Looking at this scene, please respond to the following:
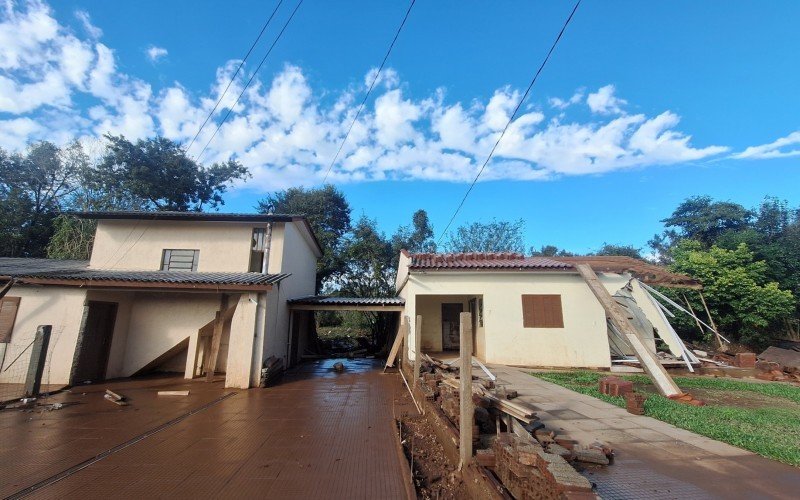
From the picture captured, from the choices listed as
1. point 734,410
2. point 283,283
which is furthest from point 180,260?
point 734,410

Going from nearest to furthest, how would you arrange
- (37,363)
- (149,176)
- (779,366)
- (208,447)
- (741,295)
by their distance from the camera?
(208,447)
(37,363)
(779,366)
(741,295)
(149,176)

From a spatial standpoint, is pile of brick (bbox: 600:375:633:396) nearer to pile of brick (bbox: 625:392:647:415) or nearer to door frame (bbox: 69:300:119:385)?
pile of brick (bbox: 625:392:647:415)

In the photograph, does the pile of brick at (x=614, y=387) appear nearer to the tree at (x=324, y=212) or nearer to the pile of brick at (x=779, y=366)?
the pile of brick at (x=779, y=366)

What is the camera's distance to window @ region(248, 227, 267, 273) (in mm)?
10711

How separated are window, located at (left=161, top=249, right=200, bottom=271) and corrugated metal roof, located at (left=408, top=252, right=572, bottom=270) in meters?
7.01

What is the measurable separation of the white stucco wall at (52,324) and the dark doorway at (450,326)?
461 inches

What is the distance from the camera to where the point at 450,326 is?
14.2 m

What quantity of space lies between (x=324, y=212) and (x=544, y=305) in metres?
16.9

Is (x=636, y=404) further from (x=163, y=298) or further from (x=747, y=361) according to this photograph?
(x=163, y=298)

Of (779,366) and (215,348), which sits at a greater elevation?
(215,348)

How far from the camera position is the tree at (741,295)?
46.6 feet

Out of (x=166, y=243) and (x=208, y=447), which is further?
(x=166, y=243)

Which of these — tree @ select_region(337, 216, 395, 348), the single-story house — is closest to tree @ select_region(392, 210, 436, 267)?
tree @ select_region(337, 216, 395, 348)

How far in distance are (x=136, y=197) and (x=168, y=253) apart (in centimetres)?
1349
